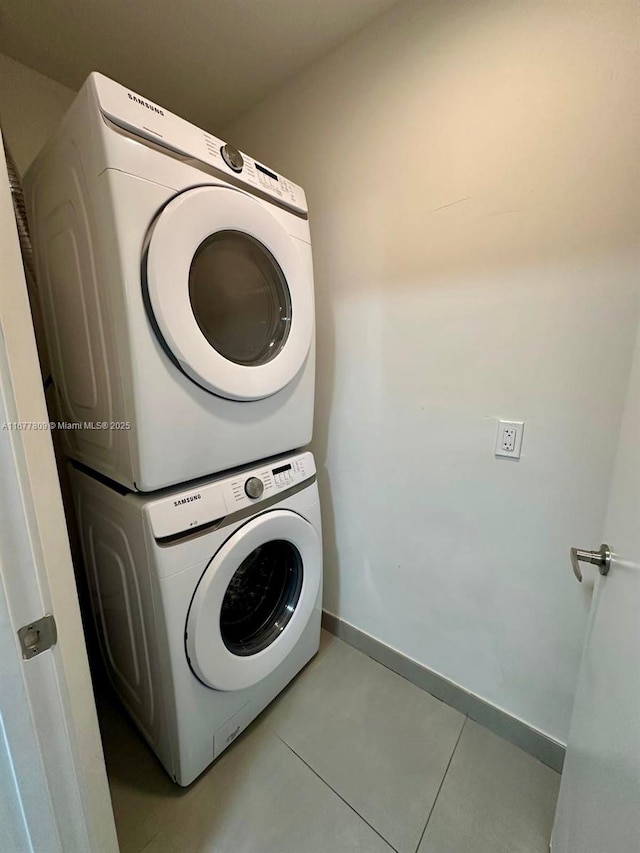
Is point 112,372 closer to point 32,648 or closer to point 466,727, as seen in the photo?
point 32,648

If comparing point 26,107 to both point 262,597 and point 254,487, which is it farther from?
point 262,597

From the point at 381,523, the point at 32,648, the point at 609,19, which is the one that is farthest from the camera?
the point at 381,523

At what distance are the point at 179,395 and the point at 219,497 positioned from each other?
295 millimetres

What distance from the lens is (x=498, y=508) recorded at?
43.8 inches

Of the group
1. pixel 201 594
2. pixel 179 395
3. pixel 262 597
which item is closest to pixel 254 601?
pixel 262 597

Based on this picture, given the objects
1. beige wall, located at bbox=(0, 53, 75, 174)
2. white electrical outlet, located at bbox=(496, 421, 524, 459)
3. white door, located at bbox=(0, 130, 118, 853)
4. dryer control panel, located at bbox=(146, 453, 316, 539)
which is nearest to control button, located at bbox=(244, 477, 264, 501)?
dryer control panel, located at bbox=(146, 453, 316, 539)

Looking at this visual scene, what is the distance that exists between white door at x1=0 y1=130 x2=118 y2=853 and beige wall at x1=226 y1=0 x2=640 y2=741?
102 centimetres

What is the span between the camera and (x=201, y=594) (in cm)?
92

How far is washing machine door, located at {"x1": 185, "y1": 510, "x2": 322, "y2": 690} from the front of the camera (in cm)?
94

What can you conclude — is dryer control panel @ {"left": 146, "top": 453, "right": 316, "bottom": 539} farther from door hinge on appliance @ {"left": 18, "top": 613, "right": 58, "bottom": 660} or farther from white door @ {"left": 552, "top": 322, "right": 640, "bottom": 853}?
white door @ {"left": 552, "top": 322, "right": 640, "bottom": 853}

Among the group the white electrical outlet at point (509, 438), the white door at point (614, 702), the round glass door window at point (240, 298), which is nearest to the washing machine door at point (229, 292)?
the round glass door window at point (240, 298)

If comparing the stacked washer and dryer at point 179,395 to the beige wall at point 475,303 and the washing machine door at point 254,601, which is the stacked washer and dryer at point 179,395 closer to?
the washing machine door at point 254,601

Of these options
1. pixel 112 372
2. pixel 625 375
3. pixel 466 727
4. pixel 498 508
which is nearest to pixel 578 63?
pixel 625 375

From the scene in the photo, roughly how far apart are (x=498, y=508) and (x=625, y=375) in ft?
1.62
